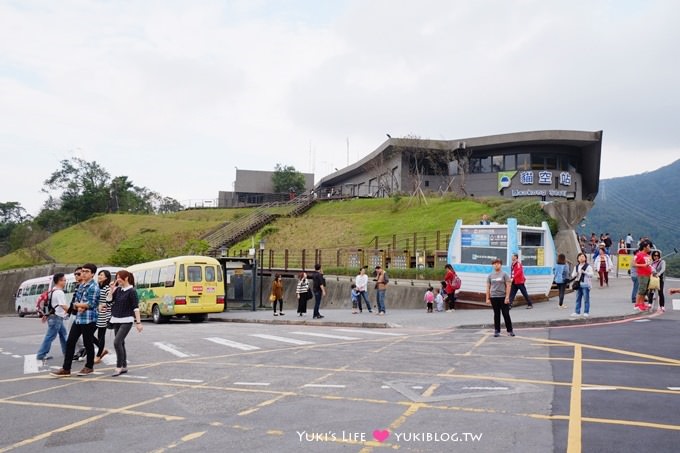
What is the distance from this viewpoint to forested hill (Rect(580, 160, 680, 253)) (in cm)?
14050

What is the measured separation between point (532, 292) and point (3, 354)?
15.6 m

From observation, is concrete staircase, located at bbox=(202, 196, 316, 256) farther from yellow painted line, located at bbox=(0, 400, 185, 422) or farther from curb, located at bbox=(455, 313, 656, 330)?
yellow painted line, located at bbox=(0, 400, 185, 422)

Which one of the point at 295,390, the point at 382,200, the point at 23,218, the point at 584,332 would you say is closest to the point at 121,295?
the point at 295,390

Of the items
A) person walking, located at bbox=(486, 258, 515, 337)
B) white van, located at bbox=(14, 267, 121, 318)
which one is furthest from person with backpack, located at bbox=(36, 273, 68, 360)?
white van, located at bbox=(14, 267, 121, 318)

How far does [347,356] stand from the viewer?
1079cm

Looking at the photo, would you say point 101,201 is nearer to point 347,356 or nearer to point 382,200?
point 382,200

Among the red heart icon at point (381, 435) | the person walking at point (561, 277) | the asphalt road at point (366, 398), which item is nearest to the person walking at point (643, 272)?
the person walking at point (561, 277)

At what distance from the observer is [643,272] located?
16.4 metres

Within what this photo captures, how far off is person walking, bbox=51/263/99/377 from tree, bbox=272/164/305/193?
231 ft

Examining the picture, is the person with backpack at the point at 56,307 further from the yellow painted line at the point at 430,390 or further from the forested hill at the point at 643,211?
the forested hill at the point at 643,211

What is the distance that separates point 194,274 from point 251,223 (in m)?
33.8

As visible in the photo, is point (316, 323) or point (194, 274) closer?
point (316, 323)

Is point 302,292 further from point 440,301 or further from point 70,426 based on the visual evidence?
point 70,426

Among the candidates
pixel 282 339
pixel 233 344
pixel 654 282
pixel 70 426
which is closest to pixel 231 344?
pixel 233 344
